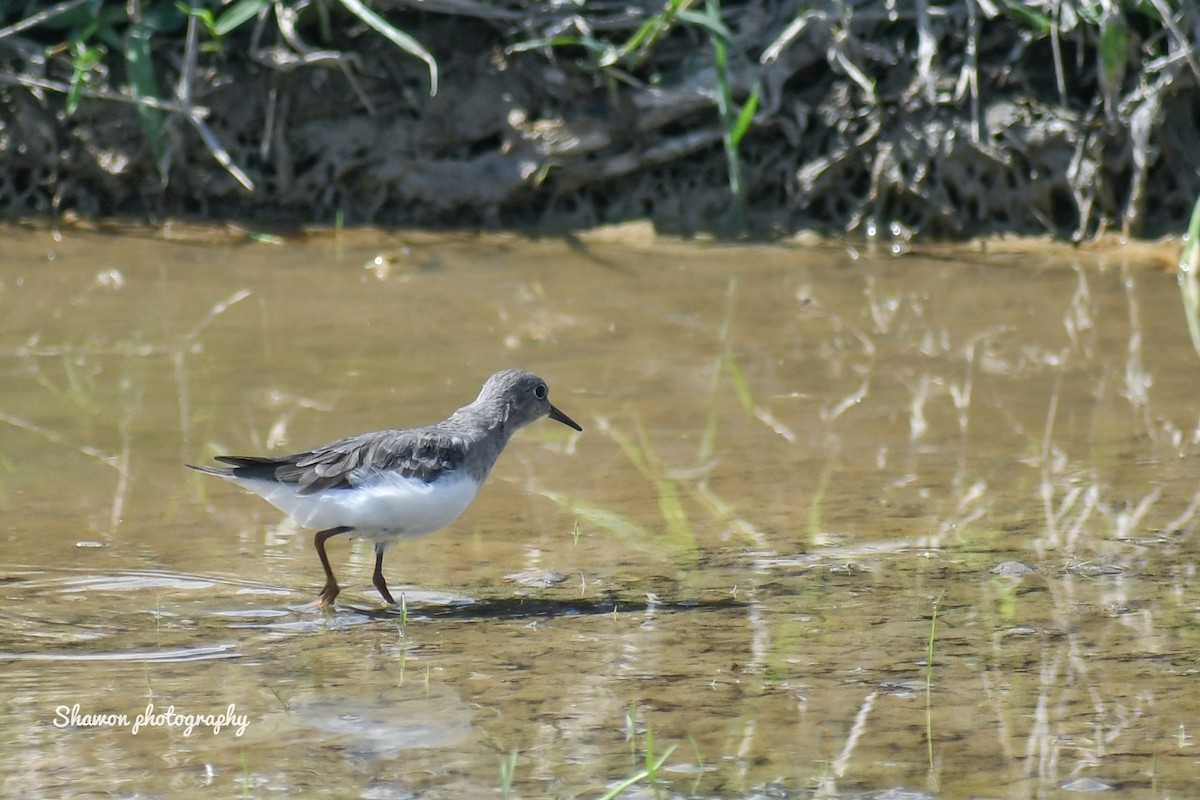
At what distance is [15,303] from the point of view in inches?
333

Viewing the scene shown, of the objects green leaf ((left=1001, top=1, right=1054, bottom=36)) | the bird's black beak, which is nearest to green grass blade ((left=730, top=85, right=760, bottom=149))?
green leaf ((left=1001, top=1, right=1054, bottom=36))

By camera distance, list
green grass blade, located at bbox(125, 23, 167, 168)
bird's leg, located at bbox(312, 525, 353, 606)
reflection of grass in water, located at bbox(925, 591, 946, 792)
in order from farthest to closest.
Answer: green grass blade, located at bbox(125, 23, 167, 168)
bird's leg, located at bbox(312, 525, 353, 606)
reflection of grass in water, located at bbox(925, 591, 946, 792)

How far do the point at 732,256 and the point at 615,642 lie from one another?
18.9 ft

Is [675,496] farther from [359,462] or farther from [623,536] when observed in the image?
[359,462]

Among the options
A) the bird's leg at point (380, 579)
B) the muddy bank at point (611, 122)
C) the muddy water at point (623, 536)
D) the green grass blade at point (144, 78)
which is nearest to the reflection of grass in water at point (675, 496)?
the muddy water at point (623, 536)

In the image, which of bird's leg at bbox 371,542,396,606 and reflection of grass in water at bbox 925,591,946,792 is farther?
bird's leg at bbox 371,542,396,606

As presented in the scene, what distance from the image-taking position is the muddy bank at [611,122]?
10062 mm

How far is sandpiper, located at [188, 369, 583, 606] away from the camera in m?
4.86

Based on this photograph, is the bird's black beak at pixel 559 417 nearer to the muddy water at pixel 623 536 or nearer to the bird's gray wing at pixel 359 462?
the muddy water at pixel 623 536

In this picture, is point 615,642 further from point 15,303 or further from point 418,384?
point 15,303

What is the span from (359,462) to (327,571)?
1.28 ft

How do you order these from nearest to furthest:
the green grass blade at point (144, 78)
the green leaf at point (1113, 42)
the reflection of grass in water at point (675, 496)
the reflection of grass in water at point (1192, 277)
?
the reflection of grass in water at point (675, 496) < the reflection of grass in water at point (1192, 277) < the green leaf at point (1113, 42) < the green grass blade at point (144, 78)

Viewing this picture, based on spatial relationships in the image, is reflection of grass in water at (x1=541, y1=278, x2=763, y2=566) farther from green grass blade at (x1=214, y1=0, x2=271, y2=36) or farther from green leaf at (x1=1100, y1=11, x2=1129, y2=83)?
green grass blade at (x1=214, y1=0, x2=271, y2=36)

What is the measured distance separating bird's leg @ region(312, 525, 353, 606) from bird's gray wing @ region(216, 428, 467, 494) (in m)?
0.15
